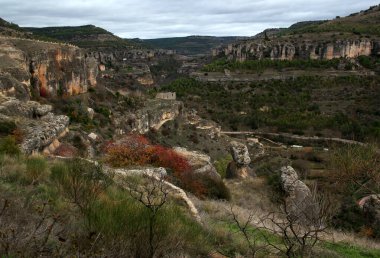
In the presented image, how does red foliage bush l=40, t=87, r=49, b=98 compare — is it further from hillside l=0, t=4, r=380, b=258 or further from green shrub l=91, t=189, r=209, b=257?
green shrub l=91, t=189, r=209, b=257

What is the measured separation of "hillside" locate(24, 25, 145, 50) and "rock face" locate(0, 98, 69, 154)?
341ft

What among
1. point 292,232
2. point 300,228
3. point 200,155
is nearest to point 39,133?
point 200,155

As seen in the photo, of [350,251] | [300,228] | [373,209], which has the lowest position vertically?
[373,209]

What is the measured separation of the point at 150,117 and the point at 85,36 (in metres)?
103

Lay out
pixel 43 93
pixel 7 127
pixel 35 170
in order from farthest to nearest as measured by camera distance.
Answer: pixel 43 93 < pixel 7 127 < pixel 35 170

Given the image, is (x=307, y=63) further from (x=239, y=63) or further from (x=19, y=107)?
(x=19, y=107)

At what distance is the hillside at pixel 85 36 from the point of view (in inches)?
4993

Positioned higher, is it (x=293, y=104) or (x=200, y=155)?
(x=200, y=155)

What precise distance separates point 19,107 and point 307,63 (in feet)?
213

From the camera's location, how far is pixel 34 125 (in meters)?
17.9

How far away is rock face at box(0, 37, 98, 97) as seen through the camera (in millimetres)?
30609

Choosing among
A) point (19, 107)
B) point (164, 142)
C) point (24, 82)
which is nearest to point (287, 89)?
point (164, 142)

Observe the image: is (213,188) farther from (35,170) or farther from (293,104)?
(293,104)

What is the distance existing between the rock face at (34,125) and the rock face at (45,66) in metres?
5.64
